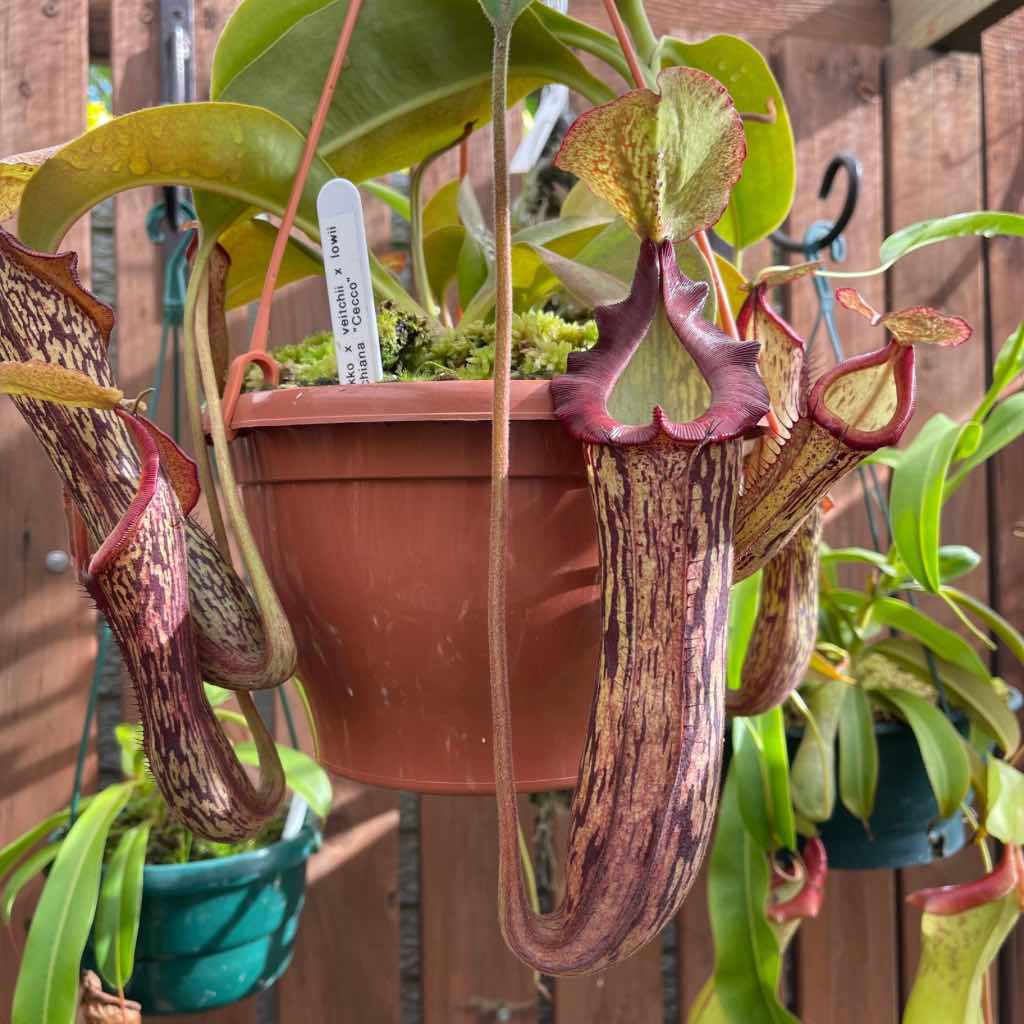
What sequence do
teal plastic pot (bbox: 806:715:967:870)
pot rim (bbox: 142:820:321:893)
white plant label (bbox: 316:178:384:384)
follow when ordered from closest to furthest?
1. white plant label (bbox: 316:178:384:384)
2. pot rim (bbox: 142:820:321:893)
3. teal plastic pot (bbox: 806:715:967:870)

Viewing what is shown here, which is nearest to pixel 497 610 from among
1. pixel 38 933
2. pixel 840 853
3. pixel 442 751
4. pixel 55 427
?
pixel 442 751

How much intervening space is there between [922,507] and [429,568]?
47 centimetres

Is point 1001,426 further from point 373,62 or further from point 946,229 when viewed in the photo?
point 373,62

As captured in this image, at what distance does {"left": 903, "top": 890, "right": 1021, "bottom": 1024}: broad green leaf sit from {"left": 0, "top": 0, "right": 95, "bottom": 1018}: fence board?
957mm

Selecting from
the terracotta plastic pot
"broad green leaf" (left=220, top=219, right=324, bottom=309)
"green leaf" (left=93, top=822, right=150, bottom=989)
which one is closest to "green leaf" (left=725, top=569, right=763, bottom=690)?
the terracotta plastic pot

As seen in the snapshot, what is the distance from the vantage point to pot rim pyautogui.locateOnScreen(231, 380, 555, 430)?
43cm

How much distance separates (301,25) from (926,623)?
0.81 metres

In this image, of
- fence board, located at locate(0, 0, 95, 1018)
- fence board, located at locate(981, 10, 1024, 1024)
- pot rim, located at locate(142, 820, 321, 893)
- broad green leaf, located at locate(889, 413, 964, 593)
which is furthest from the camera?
fence board, located at locate(981, 10, 1024, 1024)

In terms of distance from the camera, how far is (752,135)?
69 cm

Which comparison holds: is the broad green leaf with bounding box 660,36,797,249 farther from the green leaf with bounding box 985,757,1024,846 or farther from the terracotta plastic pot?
the green leaf with bounding box 985,757,1024,846

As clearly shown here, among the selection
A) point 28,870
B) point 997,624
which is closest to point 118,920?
point 28,870

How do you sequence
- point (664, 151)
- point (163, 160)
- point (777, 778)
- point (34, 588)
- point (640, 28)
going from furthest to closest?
point (34, 588), point (777, 778), point (640, 28), point (163, 160), point (664, 151)

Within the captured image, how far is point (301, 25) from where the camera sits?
0.52m

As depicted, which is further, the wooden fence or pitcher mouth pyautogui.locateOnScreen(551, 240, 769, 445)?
the wooden fence
